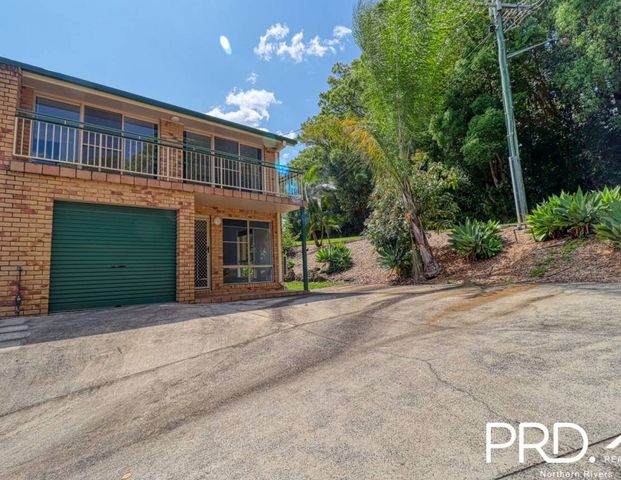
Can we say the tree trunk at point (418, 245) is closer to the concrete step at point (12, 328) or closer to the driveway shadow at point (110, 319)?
the driveway shadow at point (110, 319)

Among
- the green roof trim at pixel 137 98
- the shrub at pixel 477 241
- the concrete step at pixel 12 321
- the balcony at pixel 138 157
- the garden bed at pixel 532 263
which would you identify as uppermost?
the green roof trim at pixel 137 98

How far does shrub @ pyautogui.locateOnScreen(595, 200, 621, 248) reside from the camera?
25.3ft

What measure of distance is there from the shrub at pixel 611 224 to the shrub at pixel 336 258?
33.2 feet

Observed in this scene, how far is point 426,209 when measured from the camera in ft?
39.1

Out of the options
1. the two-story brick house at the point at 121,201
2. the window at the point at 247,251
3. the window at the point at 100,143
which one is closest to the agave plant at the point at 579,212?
the two-story brick house at the point at 121,201

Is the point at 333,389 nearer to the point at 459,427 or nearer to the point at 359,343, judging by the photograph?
the point at 459,427

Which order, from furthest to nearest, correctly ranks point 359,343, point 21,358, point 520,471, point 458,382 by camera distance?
point 359,343 → point 21,358 → point 458,382 → point 520,471

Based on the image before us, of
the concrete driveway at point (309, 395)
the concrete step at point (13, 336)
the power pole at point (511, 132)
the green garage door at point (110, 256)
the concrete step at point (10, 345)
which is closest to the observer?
the concrete driveway at point (309, 395)

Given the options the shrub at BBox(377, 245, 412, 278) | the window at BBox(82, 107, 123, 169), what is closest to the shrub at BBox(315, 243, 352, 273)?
the shrub at BBox(377, 245, 412, 278)

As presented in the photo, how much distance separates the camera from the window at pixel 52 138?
7.21 meters

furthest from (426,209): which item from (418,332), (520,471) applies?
(520,471)

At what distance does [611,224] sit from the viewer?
780cm

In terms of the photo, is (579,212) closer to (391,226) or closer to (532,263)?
(532,263)

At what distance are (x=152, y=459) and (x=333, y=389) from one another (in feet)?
4.70
